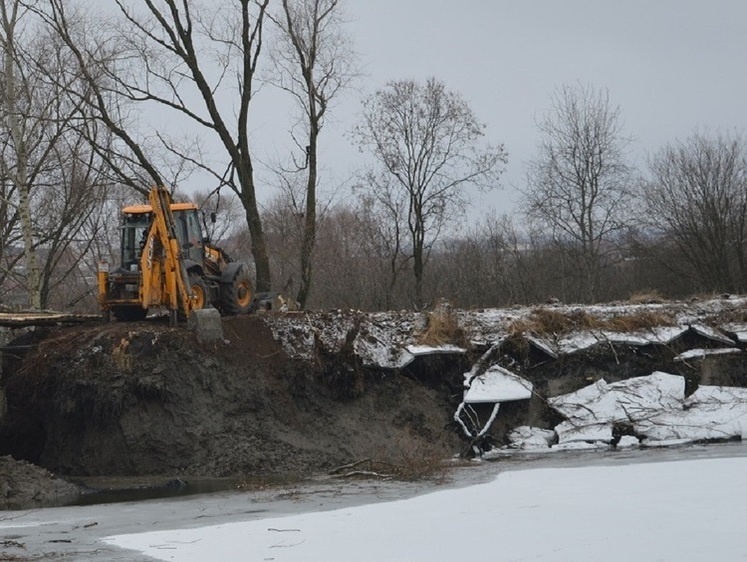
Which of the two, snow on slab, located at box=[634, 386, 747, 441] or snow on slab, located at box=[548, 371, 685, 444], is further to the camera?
snow on slab, located at box=[548, 371, 685, 444]

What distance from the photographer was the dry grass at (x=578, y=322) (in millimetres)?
23406

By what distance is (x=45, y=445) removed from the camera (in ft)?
67.0

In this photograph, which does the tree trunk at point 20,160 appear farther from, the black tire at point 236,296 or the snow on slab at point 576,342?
the snow on slab at point 576,342

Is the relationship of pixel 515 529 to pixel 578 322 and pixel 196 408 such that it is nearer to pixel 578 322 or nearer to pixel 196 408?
pixel 196 408

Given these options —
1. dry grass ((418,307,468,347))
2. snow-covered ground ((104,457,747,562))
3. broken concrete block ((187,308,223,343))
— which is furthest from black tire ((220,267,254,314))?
snow-covered ground ((104,457,747,562))

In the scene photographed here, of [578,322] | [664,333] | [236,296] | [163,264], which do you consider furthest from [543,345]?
[163,264]

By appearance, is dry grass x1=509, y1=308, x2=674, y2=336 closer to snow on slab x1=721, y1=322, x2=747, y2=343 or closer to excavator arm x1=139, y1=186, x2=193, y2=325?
snow on slab x1=721, y1=322, x2=747, y2=343

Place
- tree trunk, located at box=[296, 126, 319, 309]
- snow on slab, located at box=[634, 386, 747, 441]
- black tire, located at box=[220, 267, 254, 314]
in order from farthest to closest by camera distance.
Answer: tree trunk, located at box=[296, 126, 319, 309] → black tire, located at box=[220, 267, 254, 314] → snow on slab, located at box=[634, 386, 747, 441]

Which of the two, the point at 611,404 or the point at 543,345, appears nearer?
the point at 611,404

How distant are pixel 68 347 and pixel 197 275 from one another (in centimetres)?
321

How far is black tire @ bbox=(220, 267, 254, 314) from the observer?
2292 cm

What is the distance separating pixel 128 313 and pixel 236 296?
2562 millimetres

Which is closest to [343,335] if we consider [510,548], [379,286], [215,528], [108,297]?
[108,297]

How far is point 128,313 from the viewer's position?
22828mm
